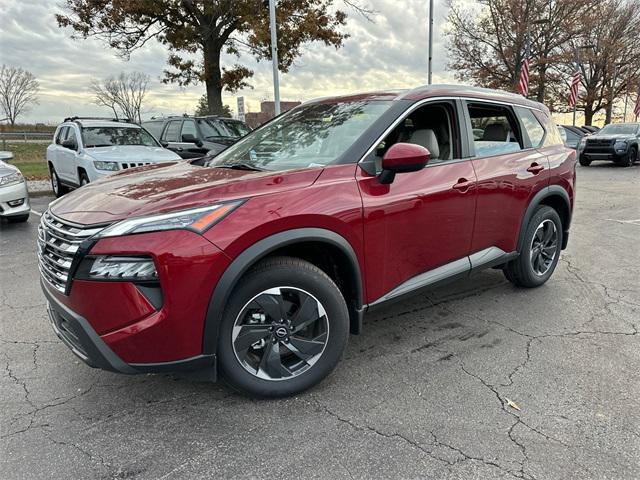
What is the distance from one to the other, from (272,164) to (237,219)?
874 millimetres

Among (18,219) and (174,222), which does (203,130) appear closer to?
(18,219)

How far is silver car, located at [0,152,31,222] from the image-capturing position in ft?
23.1

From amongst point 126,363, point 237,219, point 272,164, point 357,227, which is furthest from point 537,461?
point 272,164

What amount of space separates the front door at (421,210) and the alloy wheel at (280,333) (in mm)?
459

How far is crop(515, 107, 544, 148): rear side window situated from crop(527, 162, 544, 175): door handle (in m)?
0.24

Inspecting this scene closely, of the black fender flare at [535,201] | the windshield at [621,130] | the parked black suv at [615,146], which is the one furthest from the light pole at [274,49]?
the windshield at [621,130]

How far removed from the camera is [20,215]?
7.43 metres

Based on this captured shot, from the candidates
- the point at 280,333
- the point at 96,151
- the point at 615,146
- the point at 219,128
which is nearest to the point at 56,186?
the point at 96,151

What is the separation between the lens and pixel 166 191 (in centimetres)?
261

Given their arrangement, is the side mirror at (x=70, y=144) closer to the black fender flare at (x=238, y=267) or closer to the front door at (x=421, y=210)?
the front door at (x=421, y=210)

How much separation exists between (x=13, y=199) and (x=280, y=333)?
21.0 feet

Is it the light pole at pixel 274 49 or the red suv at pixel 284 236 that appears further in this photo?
the light pole at pixel 274 49

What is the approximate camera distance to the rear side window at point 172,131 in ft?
39.5

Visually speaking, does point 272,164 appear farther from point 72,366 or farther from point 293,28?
point 293,28
